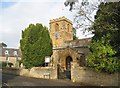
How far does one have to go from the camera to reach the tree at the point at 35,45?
33781mm

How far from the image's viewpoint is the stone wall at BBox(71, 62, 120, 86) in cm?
1972

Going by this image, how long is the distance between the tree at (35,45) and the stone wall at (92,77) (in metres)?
10.3

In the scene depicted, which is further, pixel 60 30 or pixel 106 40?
pixel 60 30

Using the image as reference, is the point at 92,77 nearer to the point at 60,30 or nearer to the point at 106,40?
the point at 106,40

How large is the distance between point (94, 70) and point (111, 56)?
121 inches

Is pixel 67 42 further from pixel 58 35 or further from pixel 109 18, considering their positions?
pixel 109 18

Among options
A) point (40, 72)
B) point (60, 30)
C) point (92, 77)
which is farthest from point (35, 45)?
point (60, 30)

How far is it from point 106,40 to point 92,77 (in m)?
4.65

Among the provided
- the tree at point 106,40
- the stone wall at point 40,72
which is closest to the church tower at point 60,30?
the stone wall at point 40,72

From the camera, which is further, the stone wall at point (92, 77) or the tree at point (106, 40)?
the stone wall at point (92, 77)

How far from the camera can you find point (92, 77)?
21984 millimetres

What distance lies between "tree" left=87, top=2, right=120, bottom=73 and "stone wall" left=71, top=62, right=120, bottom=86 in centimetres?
81

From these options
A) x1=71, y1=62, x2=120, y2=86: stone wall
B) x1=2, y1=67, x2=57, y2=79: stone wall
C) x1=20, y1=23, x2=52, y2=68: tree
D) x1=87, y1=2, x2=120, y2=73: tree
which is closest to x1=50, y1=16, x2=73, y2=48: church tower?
x1=20, y1=23, x2=52, y2=68: tree

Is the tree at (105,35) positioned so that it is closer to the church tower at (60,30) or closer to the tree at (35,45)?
the tree at (35,45)
